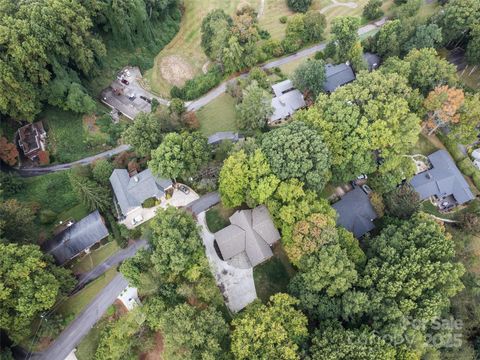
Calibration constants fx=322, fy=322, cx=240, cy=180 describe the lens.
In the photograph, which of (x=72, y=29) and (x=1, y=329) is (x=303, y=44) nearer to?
(x=72, y=29)

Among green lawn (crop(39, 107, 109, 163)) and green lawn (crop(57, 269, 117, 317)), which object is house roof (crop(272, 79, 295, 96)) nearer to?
green lawn (crop(39, 107, 109, 163))

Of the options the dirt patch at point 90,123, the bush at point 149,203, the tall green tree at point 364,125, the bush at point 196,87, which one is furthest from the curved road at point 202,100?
the tall green tree at point 364,125

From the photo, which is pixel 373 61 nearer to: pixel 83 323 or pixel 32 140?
pixel 32 140

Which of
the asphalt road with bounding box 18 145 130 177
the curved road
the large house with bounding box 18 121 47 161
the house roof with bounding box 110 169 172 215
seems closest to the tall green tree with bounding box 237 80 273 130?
the curved road

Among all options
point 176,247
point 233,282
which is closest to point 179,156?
point 176,247

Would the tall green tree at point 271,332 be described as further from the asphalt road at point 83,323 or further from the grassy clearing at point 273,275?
the asphalt road at point 83,323

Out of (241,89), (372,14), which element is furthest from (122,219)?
(372,14)
